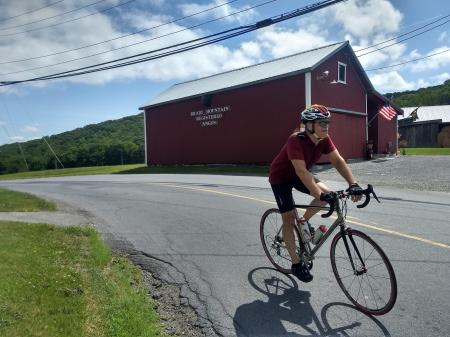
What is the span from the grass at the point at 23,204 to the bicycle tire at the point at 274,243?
290 inches

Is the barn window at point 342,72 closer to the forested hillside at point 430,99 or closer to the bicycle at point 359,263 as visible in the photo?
the bicycle at point 359,263

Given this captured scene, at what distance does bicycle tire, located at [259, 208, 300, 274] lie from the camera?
5.46m

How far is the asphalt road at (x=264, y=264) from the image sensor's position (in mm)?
3996

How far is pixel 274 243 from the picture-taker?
561 centimetres

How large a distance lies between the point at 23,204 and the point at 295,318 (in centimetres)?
1022

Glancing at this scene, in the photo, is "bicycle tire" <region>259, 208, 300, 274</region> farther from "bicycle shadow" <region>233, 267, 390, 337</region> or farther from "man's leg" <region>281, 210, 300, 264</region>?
"bicycle shadow" <region>233, 267, 390, 337</region>

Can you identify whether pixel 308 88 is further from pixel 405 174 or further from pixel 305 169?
pixel 305 169

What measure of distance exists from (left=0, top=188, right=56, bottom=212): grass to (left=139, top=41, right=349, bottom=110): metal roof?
47.4 ft

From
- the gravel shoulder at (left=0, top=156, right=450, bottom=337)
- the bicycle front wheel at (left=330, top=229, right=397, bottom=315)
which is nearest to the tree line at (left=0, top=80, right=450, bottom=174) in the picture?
the gravel shoulder at (left=0, top=156, right=450, bottom=337)

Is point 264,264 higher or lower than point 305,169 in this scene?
lower

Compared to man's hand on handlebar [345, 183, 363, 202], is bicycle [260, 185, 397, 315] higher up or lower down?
lower down

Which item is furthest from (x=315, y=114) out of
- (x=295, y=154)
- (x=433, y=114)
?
(x=433, y=114)

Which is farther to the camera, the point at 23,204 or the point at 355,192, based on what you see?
the point at 23,204

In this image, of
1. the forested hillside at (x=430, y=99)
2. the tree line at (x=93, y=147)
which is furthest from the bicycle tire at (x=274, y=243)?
the forested hillside at (x=430, y=99)
